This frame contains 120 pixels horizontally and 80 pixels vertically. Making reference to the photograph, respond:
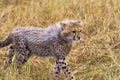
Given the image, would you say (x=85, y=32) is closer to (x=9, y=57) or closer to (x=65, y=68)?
(x=9, y=57)

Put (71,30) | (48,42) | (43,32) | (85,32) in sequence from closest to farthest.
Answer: (71,30) < (48,42) < (43,32) < (85,32)

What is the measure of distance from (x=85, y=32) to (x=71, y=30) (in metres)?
1.46

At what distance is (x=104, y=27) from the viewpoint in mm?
6836

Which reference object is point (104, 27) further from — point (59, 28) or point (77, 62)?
point (59, 28)

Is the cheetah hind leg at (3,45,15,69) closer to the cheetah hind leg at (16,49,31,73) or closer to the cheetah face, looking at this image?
the cheetah hind leg at (16,49,31,73)

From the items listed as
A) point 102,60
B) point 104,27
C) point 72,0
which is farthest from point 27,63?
point 72,0

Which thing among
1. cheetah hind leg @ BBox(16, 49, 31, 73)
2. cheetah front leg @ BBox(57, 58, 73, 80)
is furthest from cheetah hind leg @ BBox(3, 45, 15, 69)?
cheetah front leg @ BBox(57, 58, 73, 80)

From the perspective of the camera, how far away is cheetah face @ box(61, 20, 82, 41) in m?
5.41

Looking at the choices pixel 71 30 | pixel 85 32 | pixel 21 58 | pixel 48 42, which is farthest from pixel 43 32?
pixel 85 32

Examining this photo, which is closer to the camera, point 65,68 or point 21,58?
point 65,68

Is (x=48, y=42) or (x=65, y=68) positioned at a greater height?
(x=48, y=42)

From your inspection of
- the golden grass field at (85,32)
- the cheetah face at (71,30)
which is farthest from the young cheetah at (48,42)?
the golden grass field at (85,32)

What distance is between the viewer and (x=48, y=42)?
225 inches

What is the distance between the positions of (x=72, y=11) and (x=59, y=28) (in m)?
1.67
